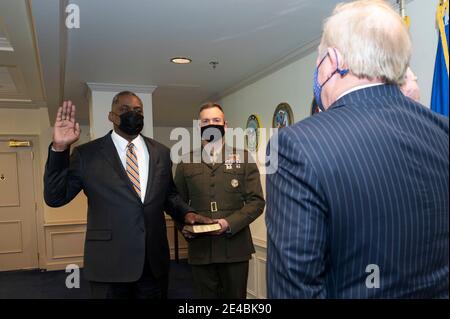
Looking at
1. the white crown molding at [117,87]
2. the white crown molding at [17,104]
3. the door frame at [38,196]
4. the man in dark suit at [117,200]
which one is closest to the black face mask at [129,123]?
the man in dark suit at [117,200]

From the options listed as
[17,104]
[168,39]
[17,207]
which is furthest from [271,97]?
[17,207]

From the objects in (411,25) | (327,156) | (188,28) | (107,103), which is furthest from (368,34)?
(107,103)

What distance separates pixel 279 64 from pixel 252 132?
748mm

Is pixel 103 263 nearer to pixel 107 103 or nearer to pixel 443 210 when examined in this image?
pixel 443 210

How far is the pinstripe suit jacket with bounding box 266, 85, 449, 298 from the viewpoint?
0.64 meters

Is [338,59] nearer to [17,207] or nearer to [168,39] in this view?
[168,39]

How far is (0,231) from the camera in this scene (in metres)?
5.23

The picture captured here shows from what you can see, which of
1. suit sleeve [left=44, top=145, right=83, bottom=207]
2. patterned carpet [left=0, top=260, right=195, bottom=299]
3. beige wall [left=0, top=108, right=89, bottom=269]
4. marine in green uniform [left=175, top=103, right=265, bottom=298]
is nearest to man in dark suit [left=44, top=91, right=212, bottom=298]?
suit sleeve [left=44, top=145, right=83, bottom=207]

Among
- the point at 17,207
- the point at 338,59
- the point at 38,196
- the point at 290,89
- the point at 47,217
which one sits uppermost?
the point at 290,89

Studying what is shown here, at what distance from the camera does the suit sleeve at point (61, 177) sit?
143cm

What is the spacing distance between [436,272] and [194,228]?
1335mm

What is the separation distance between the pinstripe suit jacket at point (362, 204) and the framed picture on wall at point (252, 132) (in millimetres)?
2522

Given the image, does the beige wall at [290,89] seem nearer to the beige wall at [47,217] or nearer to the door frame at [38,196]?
the beige wall at [47,217]

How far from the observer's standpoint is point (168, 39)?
2.24 metres
